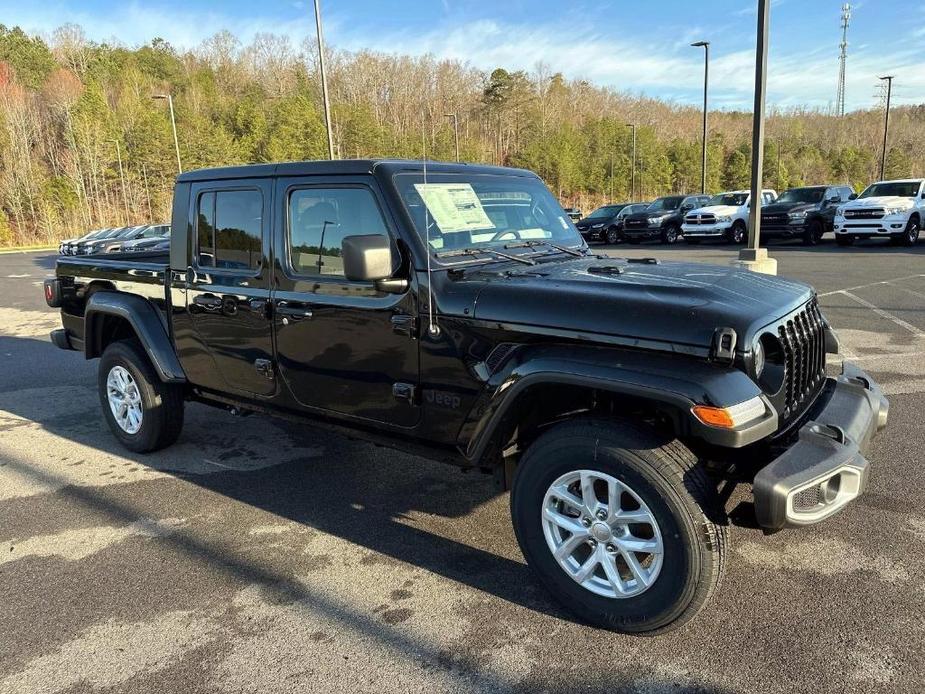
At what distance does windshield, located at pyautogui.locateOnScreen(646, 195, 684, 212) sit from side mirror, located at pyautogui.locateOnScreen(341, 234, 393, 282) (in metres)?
25.9

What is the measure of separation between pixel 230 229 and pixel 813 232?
22.3 m

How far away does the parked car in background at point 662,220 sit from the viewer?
2609 centimetres

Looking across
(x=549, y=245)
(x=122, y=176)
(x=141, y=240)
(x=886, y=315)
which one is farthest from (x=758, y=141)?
(x=122, y=176)

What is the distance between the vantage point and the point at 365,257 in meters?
2.90

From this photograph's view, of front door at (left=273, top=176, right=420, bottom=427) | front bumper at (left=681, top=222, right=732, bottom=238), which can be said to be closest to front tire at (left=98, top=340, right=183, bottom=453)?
front door at (left=273, top=176, right=420, bottom=427)

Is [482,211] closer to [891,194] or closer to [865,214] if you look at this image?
[865,214]

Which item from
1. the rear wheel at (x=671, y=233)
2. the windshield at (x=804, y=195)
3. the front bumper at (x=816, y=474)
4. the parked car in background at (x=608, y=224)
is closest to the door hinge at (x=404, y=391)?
the front bumper at (x=816, y=474)

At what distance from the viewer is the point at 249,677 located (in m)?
2.54

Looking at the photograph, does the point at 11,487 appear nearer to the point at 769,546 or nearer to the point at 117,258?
the point at 117,258

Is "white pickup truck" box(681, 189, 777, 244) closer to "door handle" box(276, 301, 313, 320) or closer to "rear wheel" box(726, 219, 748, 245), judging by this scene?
"rear wheel" box(726, 219, 748, 245)

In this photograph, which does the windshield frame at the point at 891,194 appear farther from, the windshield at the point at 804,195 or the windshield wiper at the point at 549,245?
the windshield wiper at the point at 549,245

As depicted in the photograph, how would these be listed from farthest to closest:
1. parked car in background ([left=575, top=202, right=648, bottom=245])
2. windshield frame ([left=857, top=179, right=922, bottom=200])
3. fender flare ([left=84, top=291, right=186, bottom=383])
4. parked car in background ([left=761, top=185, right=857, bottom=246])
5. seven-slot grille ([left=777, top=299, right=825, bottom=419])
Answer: parked car in background ([left=575, top=202, right=648, bottom=245]) < parked car in background ([left=761, top=185, right=857, bottom=246]) < windshield frame ([left=857, top=179, right=922, bottom=200]) < fender flare ([left=84, top=291, right=186, bottom=383]) < seven-slot grille ([left=777, top=299, right=825, bottom=419])

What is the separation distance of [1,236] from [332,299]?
169 ft

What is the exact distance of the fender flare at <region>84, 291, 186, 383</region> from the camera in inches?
177
